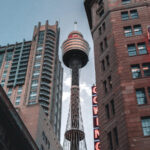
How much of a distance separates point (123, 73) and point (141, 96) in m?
4.62

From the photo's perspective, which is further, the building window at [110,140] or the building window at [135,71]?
the building window at [135,71]

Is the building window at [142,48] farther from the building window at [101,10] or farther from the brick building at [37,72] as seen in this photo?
the brick building at [37,72]

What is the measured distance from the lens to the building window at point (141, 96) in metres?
36.9

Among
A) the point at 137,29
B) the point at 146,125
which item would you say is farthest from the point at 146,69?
the point at 146,125

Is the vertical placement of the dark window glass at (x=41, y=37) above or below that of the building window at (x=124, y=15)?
above

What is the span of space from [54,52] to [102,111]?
134 metres

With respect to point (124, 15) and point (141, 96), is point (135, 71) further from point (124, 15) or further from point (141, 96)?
point (124, 15)

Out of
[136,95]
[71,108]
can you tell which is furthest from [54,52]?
[136,95]

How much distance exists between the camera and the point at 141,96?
123ft

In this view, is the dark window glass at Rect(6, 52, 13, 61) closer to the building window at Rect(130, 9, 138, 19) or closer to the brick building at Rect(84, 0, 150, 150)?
the brick building at Rect(84, 0, 150, 150)

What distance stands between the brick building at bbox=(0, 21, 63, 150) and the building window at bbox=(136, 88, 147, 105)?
94.7m

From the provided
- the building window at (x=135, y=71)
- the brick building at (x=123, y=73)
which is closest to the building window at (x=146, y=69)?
the brick building at (x=123, y=73)

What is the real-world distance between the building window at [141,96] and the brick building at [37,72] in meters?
94.7

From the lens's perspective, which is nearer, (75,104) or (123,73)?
(123,73)
